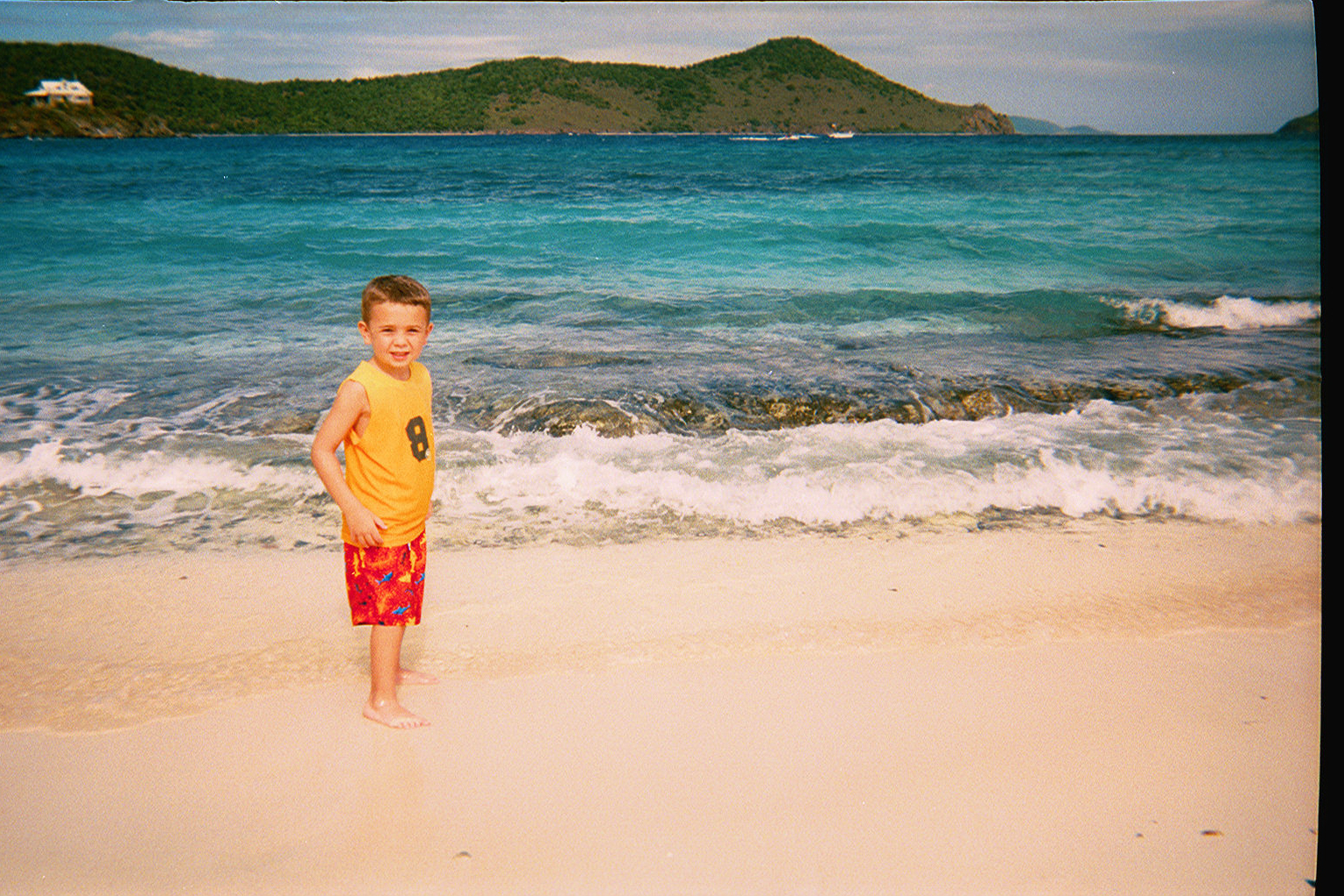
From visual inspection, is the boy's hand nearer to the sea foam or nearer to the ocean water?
the ocean water

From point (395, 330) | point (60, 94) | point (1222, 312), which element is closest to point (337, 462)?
point (395, 330)

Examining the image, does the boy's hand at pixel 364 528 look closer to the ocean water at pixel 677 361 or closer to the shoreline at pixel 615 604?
the shoreline at pixel 615 604

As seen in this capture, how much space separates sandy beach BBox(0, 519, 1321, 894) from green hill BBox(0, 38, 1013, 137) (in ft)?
35.7

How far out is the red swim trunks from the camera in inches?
92.4

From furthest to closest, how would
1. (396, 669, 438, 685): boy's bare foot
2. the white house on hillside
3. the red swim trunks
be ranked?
the white house on hillside, (396, 669, 438, 685): boy's bare foot, the red swim trunks

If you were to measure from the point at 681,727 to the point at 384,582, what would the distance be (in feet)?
3.13

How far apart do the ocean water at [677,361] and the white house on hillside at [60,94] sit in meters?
5.41

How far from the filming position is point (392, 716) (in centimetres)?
239

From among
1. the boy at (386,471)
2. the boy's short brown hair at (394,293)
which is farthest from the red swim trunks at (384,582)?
the boy's short brown hair at (394,293)

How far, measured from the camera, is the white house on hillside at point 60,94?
73.8 ft

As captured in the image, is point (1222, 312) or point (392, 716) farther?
point (1222, 312)

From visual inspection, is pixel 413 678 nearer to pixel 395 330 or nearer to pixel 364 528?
pixel 364 528

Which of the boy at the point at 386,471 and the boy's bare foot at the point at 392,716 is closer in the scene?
the boy at the point at 386,471

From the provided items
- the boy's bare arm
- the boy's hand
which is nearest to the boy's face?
the boy's bare arm
